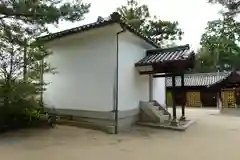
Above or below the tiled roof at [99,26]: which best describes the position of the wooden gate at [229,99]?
below

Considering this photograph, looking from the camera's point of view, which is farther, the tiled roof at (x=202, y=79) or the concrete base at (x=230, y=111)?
the tiled roof at (x=202, y=79)

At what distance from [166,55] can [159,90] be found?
3677 mm

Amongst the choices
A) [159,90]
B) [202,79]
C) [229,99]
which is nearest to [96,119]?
[159,90]

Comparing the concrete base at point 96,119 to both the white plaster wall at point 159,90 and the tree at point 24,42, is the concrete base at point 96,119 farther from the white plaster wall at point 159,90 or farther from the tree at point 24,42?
the white plaster wall at point 159,90

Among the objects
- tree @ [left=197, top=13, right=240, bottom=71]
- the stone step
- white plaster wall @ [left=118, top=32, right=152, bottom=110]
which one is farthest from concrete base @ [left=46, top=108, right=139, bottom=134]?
tree @ [left=197, top=13, right=240, bottom=71]

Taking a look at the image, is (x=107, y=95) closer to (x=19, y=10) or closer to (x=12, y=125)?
(x=12, y=125)

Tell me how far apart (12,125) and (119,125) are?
3681 millimetres

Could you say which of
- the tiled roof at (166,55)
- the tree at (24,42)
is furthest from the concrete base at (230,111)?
the tree at (24,42)

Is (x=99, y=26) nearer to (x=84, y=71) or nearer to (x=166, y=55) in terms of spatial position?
(x=84, y=71)

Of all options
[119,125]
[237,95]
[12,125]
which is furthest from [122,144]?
[237,95]

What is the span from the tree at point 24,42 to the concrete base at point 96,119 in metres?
1.93

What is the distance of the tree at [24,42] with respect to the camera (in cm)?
831

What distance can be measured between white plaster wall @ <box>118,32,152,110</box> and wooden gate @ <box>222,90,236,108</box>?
42.5 feet

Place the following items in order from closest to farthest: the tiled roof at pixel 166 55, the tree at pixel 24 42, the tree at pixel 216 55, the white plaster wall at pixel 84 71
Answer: the tree at pixel 24 42 < the white plaster wall at pixel 84 71 < the tiled roof at pixel 166 55 < the tree at pixel 216 55
